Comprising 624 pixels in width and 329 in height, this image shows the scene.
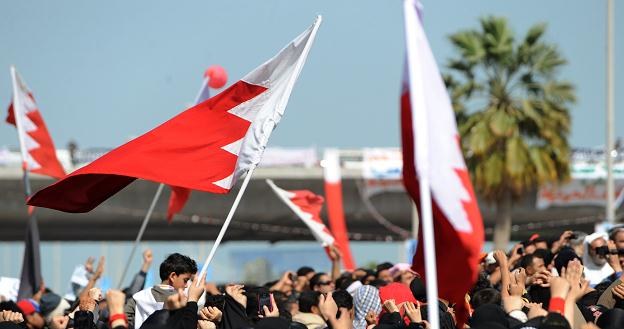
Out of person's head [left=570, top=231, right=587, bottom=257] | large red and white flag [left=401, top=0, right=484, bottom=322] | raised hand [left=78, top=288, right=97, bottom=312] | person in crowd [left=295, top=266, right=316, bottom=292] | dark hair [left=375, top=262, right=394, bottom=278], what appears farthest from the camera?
person in crowd [left=295, top=266, right=316, bottom=292]

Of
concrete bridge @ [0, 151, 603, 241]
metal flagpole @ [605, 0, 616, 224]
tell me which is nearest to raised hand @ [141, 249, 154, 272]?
metal flagpole @ [605, 0, 616, 224]

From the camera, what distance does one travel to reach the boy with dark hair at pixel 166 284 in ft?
35.2

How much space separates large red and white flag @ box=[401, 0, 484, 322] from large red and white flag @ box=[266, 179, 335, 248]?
440 inches

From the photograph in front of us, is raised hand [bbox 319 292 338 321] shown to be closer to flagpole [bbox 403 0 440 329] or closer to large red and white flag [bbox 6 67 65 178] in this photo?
flagpole [bbox 403 0 440 329]

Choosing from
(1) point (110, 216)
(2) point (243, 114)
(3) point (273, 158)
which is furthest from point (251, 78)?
(1) point (110, 216)

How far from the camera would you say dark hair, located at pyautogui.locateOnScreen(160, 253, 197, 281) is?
426 inches

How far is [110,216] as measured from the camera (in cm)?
5509

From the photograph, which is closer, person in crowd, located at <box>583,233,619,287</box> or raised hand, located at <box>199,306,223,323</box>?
raised hand, located at <box>199,306,223,323</box>

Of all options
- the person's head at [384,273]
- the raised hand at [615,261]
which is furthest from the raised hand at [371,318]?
the person's head at [384,273]

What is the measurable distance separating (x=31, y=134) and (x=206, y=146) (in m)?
7.79

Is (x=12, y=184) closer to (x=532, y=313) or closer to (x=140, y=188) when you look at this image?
(x=140, y=188)

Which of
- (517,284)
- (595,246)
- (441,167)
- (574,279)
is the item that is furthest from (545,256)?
(441,167)

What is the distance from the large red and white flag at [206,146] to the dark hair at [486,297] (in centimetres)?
203

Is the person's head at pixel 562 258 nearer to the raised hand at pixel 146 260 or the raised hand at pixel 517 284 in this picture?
the raised hand at pixel 517 284
